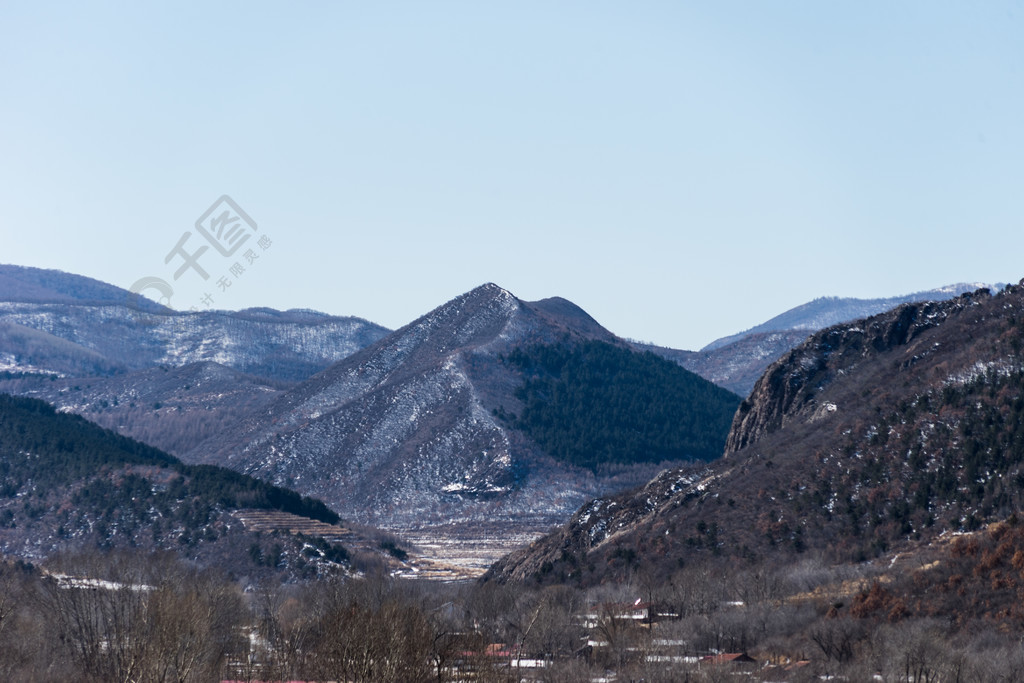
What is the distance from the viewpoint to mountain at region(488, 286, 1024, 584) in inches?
3738

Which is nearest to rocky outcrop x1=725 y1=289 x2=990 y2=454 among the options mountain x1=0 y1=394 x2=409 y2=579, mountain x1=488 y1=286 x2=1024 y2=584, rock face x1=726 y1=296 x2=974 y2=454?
rock face x1=726 y1=296 x2=974 y2=454

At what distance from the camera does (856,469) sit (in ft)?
345

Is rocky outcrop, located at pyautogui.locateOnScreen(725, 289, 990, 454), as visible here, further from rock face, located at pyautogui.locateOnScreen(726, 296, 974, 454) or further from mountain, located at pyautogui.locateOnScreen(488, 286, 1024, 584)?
mountain, located at pyautogui.locateOnScreen(488, 286, 1024, 584)

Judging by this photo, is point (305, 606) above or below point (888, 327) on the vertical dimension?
below

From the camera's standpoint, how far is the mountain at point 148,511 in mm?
130000

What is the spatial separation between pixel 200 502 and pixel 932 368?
262 feet

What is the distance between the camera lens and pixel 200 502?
140m

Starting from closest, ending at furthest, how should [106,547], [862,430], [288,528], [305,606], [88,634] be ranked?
1. [88,634]
2. [305,606]
3. [862,430]
4. [106,547]
5. [288,528]

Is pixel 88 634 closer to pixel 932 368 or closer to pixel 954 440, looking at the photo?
pixel 954 440

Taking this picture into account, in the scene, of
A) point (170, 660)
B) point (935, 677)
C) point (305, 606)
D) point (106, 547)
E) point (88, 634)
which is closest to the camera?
point (170, 660)

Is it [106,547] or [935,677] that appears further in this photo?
[106,547]

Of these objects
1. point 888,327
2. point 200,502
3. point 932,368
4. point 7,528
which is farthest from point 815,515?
point 7,528

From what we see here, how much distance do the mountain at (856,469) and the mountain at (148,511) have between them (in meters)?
24.2

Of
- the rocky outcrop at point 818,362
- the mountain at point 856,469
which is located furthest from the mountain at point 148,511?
the rocky outcrop at point 818,362
